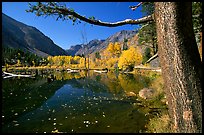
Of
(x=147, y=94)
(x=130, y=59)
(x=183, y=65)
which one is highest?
(x=130, y=59)

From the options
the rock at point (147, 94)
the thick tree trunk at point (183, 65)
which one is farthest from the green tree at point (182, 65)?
the rock at point (147, 94)

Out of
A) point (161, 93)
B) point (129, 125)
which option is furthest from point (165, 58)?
point (161, 93)

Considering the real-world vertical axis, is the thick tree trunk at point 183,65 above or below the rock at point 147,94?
above

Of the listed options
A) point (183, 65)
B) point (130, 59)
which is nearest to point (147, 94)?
point (183, 65)

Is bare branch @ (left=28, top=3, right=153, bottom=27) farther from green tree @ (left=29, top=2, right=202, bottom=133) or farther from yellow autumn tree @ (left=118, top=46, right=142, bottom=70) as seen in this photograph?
yellow autumn tree @ (left=118, top=46, right=142, bottom=70)

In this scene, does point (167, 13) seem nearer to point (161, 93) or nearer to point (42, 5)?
point (42, 5)

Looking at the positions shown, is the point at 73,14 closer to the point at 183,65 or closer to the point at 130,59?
the point at 183,65

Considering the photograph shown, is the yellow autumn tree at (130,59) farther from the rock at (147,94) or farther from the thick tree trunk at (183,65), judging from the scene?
the thick tree trunk at (183,65)

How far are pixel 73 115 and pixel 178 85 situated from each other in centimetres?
1132

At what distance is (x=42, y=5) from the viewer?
4195 mm

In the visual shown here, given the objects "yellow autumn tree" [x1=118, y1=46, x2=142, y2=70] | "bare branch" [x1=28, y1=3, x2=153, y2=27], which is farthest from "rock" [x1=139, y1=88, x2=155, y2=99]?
"yellow autumn tree" [x1=118, y1=46, x2=142, y2=70]

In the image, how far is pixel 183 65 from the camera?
3.43m

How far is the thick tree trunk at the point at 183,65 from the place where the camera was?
341 cm

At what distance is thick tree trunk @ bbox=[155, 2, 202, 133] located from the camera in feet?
11.2
